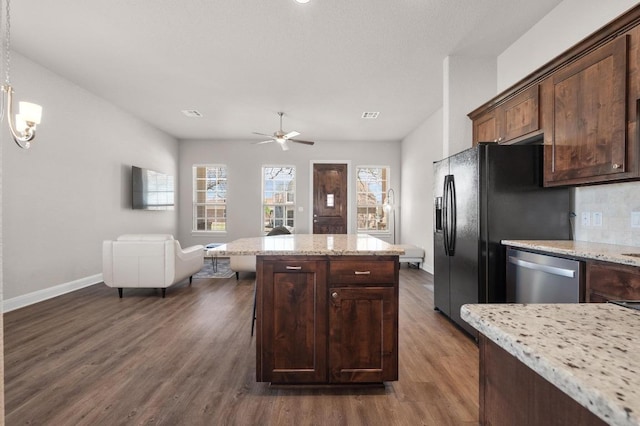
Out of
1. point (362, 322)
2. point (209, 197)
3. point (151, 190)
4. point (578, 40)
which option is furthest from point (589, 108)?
point (209, 197)

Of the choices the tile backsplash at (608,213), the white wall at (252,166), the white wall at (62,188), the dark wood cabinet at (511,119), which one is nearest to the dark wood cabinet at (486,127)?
the dark wood cabinet at (511,119)

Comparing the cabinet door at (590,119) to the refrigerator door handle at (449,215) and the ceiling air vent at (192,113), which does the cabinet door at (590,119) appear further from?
the ceiling air vent at (192,113)

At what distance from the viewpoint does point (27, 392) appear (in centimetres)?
201

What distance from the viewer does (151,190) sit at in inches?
246

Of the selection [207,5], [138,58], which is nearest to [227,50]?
[207,5]

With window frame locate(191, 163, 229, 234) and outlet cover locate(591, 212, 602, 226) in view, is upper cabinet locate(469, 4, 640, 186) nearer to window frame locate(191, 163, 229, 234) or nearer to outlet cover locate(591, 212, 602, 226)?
outlet cover locate(591, 212, 602, 226)

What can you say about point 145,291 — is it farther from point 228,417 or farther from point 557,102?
point 557,102

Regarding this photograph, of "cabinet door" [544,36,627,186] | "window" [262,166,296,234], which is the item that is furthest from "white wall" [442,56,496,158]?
"window" [262,166,296,234]

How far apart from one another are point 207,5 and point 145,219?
468cm

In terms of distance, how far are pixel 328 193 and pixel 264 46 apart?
461cm

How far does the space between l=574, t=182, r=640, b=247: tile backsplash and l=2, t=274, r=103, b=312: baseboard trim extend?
18.7 feet

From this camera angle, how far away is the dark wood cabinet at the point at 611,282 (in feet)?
5.32

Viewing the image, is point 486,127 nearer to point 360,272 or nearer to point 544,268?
point 544,268

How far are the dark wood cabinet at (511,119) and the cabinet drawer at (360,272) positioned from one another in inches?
73.8
